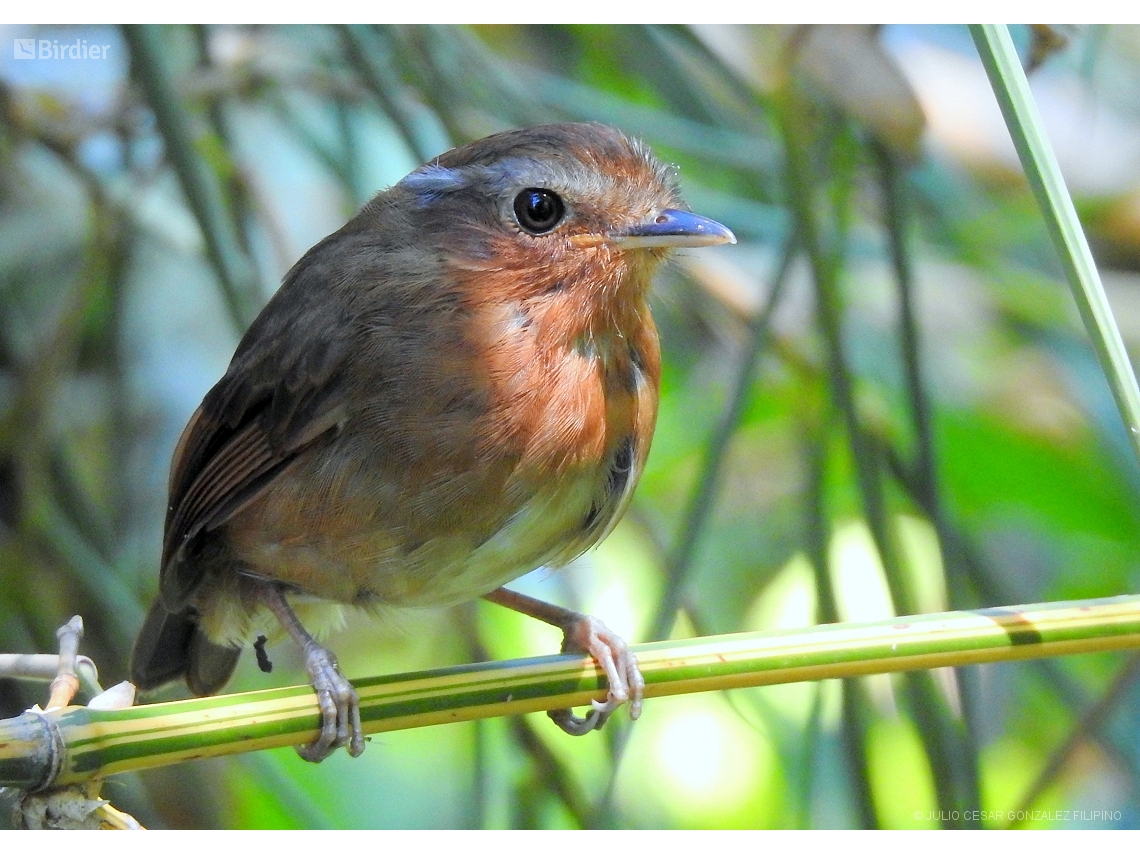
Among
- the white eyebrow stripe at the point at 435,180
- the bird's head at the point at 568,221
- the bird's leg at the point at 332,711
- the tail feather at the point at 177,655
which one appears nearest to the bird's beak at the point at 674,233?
the bird's head at the point at 568,221

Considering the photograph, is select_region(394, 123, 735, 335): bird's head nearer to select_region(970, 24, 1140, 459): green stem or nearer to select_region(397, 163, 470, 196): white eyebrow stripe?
select_region(397, 163, 470, 196): white eyebrow stripe

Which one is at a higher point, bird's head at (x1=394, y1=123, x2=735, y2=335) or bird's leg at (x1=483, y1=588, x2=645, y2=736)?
bird's head at (x1=394, y1=123, x2=735, y2=335)

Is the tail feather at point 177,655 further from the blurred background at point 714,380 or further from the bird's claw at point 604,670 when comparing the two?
the bird's claw at point 604,670

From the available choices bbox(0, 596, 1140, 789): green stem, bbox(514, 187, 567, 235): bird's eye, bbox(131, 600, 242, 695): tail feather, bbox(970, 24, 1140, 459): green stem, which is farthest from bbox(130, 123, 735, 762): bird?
bbox(970, 24, 1140, 459): green stem

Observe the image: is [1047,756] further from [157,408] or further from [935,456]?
[157,408]

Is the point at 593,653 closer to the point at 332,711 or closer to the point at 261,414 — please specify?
the point at 332,711

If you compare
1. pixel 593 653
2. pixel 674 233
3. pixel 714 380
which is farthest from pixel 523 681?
pixel 714 380
